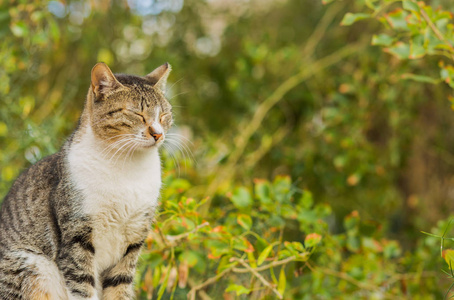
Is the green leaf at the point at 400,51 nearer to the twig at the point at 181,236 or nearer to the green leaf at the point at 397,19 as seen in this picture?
the green leaf at the point at 397,19

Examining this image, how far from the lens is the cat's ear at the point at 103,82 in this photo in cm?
166

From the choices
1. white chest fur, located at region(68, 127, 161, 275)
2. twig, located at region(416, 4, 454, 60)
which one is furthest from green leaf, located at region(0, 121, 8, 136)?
twig, located at region(416, 4, 454, 60)

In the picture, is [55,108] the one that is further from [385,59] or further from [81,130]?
[385,59]

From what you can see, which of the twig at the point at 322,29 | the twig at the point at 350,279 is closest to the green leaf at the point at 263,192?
the twig at the point at 350,279

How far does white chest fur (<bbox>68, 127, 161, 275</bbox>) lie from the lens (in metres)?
1.62

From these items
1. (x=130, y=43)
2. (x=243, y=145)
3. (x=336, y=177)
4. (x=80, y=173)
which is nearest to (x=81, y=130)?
(x=80, y=173)

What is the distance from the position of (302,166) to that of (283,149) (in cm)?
19

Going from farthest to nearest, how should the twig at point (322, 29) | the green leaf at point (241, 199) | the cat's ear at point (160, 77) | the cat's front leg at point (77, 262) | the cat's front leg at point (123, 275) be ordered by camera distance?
the twig at point (322, 29), the green leaf at point (241, 199), the cat's ear at point (160, 77), the cat's front leg at point (123, 275), the cat's front leg at point (77, 262)

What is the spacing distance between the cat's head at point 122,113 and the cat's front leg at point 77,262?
12.6 inches

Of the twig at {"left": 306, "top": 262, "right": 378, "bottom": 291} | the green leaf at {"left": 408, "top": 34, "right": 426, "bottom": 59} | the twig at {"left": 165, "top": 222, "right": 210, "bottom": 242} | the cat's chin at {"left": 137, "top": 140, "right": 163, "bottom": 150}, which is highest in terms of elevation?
the cat's chin at {"left": 137, "top": 140, "right": 163, "bottom": 150}

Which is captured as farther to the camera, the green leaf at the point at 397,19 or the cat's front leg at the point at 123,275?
the green leaf at the point at 397,19

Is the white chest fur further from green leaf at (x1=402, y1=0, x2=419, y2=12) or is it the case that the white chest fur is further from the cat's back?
green leaf at (x1=402, y1=0, x2=419, y2=12)

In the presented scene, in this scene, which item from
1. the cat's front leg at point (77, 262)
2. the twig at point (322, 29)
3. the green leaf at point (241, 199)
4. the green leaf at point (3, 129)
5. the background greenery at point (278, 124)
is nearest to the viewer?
the cat's front leg at point (77, 262)

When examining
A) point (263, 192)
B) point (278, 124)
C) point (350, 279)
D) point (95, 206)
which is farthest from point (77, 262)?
point (278, 124)
